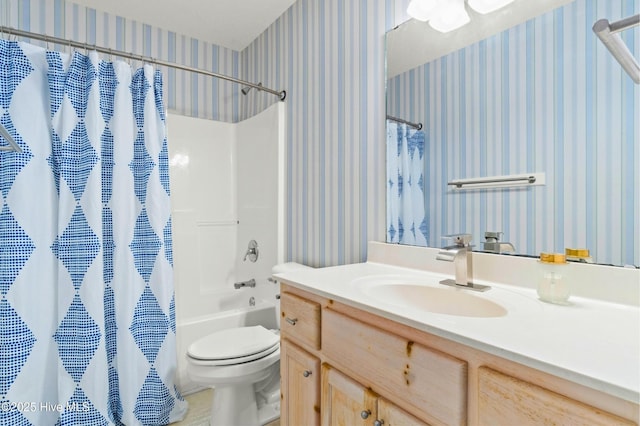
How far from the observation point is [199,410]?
6.16 ft

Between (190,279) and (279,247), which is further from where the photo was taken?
(190,279)

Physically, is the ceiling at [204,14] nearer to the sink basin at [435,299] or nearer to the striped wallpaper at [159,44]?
the striped wallpaper at [159,44]

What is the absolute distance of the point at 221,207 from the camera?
8.87ft

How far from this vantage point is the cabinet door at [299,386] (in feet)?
3.44

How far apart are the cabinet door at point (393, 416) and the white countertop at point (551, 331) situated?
0.22 metres

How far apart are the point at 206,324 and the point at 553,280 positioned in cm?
186

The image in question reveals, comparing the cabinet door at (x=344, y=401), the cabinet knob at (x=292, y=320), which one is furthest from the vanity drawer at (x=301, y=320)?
the cabinet door at (x=344, y=401)

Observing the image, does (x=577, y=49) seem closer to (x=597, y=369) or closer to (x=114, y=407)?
(x=597, y=369)

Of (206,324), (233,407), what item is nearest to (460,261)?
(233,407)

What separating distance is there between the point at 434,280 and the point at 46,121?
1962mm

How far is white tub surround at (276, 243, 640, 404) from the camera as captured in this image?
0.52 meters

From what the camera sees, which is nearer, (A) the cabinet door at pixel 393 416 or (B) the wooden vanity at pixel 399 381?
(B) the wooden vanity at pixel 399 381

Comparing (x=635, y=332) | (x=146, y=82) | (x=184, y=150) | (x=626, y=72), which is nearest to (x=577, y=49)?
(x=626, y=72)

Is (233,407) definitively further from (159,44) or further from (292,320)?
(159,44)
